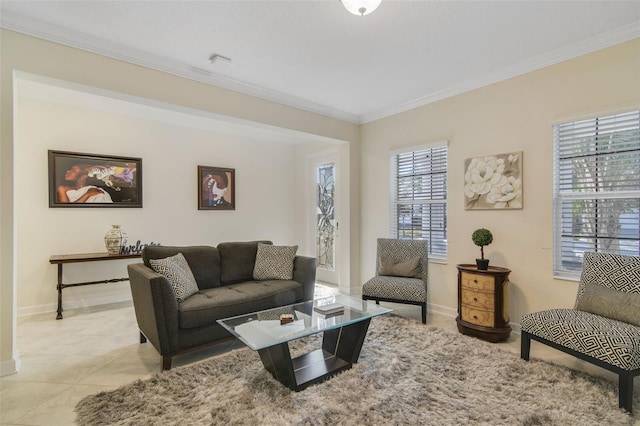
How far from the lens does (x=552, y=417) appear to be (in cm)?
181

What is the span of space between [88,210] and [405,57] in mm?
4291

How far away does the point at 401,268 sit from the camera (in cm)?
383

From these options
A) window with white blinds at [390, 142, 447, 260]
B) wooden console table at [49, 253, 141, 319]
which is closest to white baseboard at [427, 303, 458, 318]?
window with white blinds at [390, 142, 447, 260]

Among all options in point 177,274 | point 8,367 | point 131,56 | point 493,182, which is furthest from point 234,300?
point 493,182

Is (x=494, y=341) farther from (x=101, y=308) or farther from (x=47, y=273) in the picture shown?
(x=47, y=273)

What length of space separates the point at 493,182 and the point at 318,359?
8.45ft

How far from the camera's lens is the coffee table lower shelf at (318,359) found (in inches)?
82.7

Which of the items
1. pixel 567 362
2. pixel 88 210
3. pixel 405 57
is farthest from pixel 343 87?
pixel 88 210

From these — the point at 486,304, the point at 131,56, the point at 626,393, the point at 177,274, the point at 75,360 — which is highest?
the point at 131,56

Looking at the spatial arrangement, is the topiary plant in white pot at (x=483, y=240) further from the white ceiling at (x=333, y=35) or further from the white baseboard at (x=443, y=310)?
the white ceiling at (x=333, y=35)

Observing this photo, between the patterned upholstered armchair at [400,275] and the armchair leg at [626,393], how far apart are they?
64.5 inches

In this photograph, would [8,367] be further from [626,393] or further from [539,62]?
[539,62]

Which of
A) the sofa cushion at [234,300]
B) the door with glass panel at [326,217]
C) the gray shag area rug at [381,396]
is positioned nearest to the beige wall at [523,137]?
the gray shag area rug at [381,396]

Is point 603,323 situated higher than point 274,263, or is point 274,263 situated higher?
point 274,263
